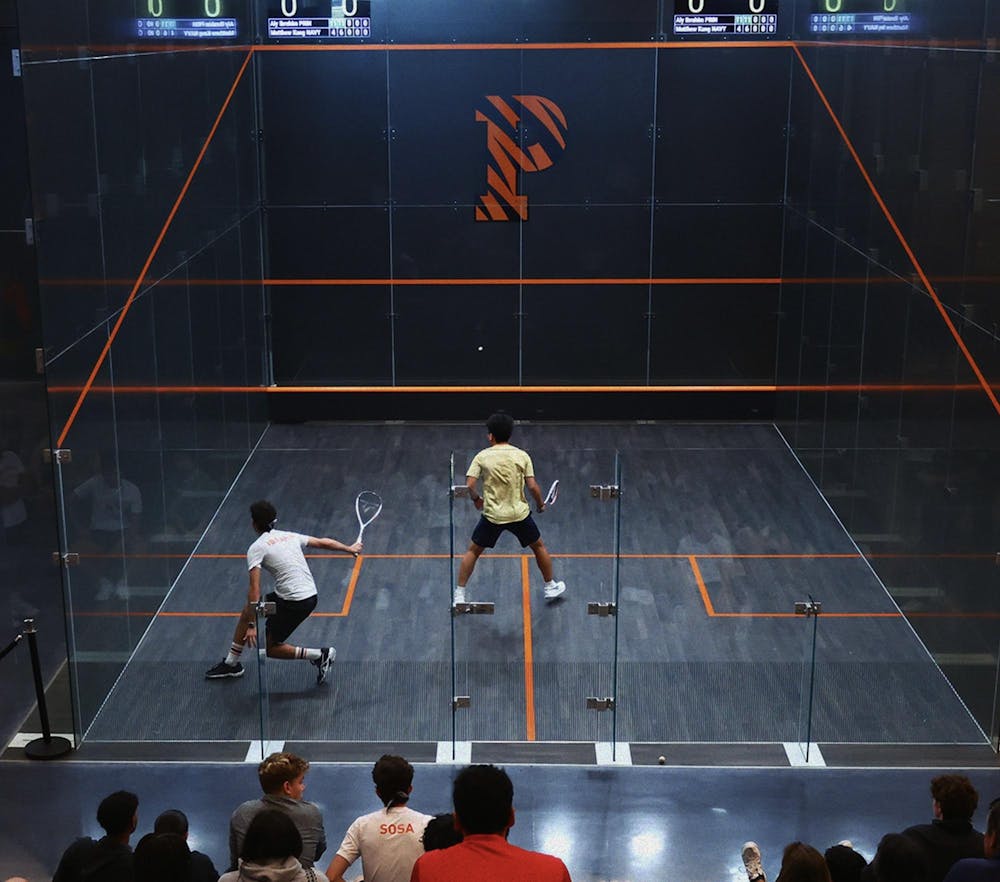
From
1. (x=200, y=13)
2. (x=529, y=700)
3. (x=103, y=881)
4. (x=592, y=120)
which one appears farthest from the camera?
(x=592, y=120)

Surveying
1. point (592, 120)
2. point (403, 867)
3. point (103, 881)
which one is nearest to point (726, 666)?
point (403, 867)

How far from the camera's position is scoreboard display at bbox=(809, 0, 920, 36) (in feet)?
28.3

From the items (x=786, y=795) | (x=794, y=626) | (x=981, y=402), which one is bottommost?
(x=786, y=795)

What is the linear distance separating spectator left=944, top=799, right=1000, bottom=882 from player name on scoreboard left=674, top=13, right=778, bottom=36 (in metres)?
8.88

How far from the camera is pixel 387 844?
442 cm

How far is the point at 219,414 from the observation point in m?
10.3

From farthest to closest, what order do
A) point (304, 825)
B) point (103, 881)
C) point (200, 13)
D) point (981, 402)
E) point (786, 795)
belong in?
point (200, 13)
point (981, 402)
point (786, 795)
point (304, 825)
point (103, 881)

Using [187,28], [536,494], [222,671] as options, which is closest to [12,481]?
[187,28]

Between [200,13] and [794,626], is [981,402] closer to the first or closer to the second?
[794,626]

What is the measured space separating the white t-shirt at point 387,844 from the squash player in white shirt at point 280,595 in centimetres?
236

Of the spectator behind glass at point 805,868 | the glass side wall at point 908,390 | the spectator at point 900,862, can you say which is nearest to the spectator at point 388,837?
the spectator behind glass at point 805,868

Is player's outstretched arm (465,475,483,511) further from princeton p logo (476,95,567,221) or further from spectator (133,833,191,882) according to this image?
princeton p logo (476,95,567,221)

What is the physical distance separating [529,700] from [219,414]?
4.32 m

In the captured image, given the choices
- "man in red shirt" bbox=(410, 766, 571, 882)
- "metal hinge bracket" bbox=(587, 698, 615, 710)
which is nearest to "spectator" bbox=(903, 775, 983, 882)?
"man in red shirt" bbox=(410, 766, 571, 882)
